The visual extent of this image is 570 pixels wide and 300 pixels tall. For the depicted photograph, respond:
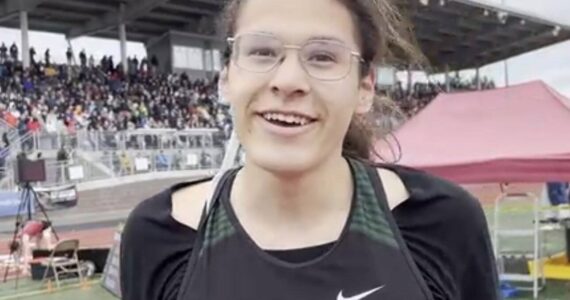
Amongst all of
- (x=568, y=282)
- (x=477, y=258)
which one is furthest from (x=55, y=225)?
(x=477, y=258)

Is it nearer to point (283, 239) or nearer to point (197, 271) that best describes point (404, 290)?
point (283, 239)

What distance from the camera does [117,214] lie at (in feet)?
67.8

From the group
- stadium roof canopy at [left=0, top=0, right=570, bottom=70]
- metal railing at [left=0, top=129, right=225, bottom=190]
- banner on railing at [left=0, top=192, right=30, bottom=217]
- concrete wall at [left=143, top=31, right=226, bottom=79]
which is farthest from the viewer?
concrete wall at [left=143, top=31, right=226, bottom=79]

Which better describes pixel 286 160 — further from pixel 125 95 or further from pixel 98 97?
pixel 125 95

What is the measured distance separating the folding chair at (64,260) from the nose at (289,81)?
29.8ft

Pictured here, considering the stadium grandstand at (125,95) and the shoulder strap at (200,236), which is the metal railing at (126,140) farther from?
the shoulder strap at (200,236)

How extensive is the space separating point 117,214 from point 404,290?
19970 mm

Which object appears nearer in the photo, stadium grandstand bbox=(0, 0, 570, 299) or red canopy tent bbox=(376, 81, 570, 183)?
red canopy tent bbox=(376, 81, 570, 183)

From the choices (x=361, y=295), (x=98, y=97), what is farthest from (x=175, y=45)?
(x=361, y=295)

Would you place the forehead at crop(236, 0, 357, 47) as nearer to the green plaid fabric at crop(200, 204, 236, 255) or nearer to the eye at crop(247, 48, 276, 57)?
the eye at crop(247, 48, 276, 57)

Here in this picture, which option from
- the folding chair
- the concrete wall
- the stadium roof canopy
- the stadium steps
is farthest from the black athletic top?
the concrete wall

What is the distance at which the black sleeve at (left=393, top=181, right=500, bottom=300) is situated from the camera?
1310mm

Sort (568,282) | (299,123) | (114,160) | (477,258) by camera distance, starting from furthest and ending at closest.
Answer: (114,160) < (568,282) < (477,258) < (299,123)

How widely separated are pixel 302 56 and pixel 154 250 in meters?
0.41
